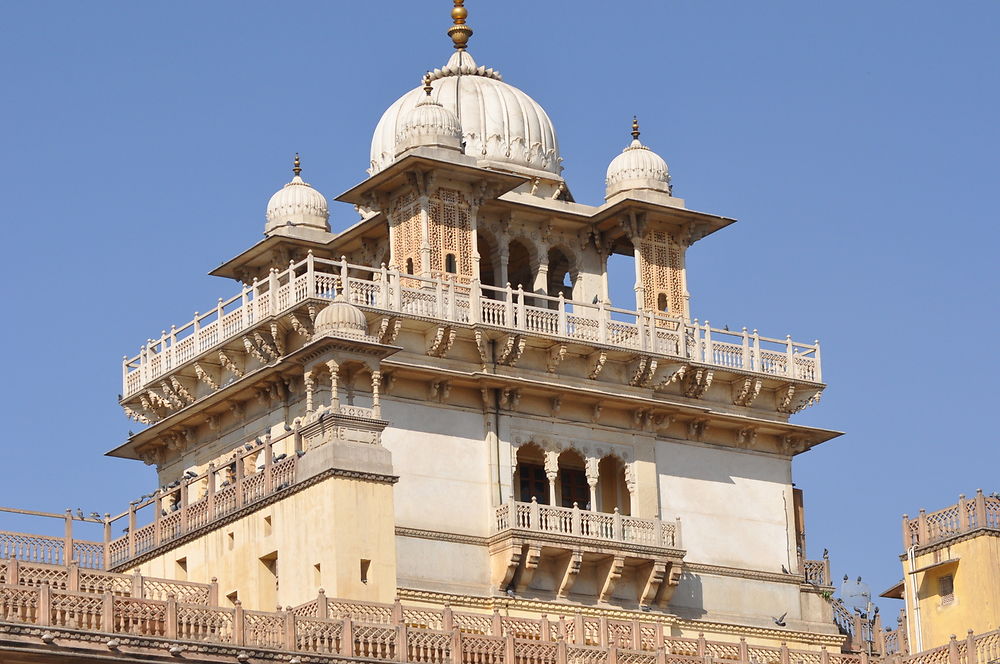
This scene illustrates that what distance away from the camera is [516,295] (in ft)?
183

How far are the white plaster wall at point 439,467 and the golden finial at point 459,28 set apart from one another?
11.3 m

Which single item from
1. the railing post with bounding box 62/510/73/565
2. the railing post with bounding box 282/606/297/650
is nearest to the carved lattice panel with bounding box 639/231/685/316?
the railing post with bounding box 62/510/73/565

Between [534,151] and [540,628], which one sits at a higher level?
[534,151]

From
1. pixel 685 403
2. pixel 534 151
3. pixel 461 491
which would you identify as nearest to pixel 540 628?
pixel 461 491

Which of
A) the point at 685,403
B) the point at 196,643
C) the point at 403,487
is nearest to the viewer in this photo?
the point at 196,643

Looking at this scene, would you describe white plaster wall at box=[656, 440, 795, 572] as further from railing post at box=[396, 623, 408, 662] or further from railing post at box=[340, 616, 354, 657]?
railing post at box=[340, 616, 354, 657]

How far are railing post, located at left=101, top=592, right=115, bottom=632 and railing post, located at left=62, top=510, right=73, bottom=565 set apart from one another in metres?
8.32

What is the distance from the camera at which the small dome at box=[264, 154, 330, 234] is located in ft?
187

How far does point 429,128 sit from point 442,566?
9.63 meters

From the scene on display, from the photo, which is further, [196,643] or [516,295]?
[516,295]

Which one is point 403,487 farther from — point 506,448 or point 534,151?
point 534,151

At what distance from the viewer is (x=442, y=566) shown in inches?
1907

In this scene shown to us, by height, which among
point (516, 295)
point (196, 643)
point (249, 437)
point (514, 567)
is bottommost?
point (196, 643)

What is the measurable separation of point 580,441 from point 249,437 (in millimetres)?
6766
